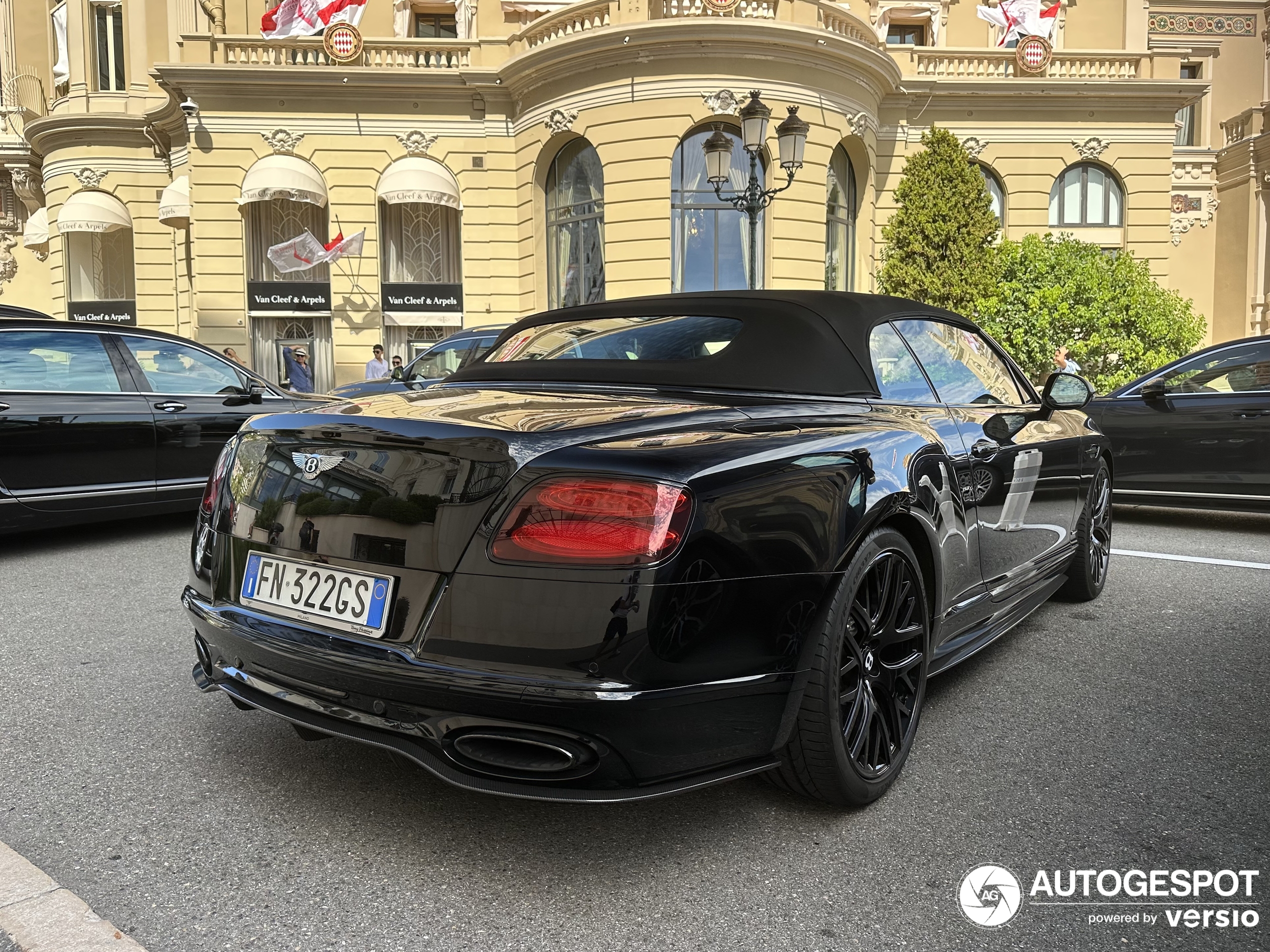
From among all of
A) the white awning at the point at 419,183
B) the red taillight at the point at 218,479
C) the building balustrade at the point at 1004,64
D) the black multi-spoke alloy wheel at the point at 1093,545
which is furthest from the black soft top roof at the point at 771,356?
the building balustrade at the point at 1004,64

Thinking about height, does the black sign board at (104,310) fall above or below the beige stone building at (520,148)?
below

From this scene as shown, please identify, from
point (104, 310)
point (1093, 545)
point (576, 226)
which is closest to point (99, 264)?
point (104, 310)

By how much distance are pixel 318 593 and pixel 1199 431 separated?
6.87 meters

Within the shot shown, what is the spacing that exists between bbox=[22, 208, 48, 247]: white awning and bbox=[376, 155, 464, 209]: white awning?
15792mm

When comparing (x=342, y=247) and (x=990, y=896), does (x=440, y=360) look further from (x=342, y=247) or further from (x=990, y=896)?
(x=342, y=247)

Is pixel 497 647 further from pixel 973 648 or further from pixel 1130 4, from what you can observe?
pixel 1130 4

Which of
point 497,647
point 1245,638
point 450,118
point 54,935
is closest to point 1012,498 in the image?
point 1245,638

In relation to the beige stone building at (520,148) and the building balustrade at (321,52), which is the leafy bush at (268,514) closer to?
the beige stone building at (520,148)

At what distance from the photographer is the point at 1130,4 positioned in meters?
28.2

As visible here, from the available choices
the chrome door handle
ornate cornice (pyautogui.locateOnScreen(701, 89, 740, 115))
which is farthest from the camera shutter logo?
ornate cornice (pyautogui.locateOnScreen(701, 89, 740, 115))

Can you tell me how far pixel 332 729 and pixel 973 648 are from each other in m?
2.10

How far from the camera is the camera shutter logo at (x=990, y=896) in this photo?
206cm

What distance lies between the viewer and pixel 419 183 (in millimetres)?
22281

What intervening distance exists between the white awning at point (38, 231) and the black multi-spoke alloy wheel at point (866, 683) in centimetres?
3553
